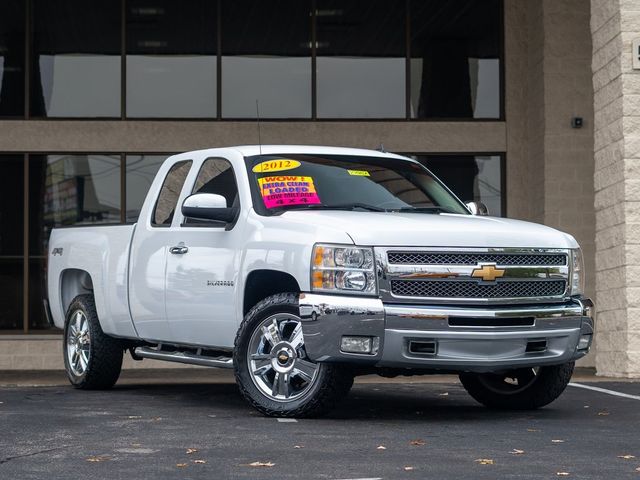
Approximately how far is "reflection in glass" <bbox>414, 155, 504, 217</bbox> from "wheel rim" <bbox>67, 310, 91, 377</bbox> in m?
8.53

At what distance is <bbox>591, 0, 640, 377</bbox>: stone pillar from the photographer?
1396cm

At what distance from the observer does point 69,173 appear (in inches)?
758

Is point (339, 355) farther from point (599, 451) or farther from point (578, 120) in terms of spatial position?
point (578, 120)

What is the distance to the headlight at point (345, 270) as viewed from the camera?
8578 mm

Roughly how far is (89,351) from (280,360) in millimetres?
3218

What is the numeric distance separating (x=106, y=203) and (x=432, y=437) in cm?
1201

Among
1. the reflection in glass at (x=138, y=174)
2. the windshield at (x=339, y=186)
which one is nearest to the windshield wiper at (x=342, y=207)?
the windshield at (x=339, y=186)

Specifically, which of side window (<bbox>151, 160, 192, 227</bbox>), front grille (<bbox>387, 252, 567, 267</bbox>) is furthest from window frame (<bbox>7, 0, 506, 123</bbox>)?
front grille (<bbox>387, 252, 567, 267</bbox>)

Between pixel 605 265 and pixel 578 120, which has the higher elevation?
pixel 578 120

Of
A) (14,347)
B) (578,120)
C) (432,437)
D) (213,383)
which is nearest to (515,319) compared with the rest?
(432,437)

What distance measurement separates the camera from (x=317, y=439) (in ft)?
25.6

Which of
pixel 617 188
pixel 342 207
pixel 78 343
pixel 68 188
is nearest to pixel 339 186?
pixel 342 207

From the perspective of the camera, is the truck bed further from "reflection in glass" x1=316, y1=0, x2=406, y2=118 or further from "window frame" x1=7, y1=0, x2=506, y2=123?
"reflection in glass" x1=316, y1=0, x2=406, y2=118

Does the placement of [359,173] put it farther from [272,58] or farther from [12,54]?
[12,54]
